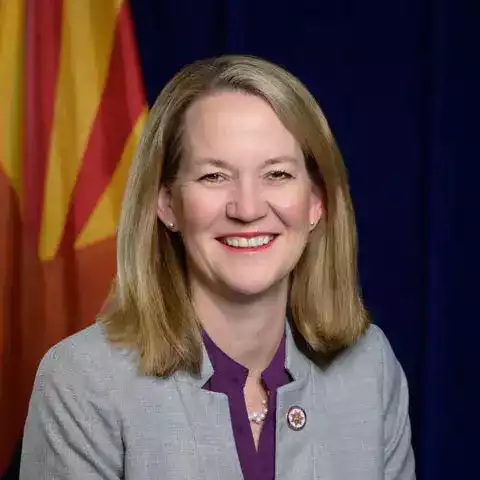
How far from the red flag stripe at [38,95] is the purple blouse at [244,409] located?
707 mm

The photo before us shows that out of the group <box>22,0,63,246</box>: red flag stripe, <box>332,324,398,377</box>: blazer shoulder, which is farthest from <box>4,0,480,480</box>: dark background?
<box>332,324,398,377</box>: blazer shoulder

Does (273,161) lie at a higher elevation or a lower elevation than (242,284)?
higher

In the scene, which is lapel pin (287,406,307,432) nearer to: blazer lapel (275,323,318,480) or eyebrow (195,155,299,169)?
blazer lapel (275,323,318,480)

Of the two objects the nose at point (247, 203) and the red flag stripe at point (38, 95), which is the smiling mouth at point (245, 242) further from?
the red flag stripe at point (38, 95)

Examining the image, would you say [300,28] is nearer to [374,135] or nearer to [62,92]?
[374,135]

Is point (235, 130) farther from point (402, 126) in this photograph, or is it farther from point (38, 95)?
point (402, 126)

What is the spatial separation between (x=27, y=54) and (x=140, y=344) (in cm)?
83

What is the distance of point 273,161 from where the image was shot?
4.32ft

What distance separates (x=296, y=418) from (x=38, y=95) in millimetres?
945

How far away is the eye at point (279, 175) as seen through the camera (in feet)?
4.37

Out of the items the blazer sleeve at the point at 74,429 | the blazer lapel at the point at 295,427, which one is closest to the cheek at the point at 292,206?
the blazer lapel at the point at 295,427

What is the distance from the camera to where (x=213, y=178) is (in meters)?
1.33

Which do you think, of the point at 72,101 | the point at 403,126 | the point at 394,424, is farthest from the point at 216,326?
the point at 403,126

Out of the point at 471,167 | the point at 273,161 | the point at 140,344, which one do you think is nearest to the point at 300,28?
the point at 471,167
